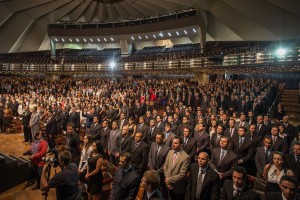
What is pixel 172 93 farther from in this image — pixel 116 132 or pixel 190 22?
pixel 190 22

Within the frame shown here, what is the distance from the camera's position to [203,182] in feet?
10.4

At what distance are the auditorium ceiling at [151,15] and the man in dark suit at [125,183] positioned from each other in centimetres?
1531

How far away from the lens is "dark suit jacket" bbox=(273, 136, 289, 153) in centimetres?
462

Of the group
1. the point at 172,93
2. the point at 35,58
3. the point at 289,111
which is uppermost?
the point at 35,58

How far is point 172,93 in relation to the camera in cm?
1396

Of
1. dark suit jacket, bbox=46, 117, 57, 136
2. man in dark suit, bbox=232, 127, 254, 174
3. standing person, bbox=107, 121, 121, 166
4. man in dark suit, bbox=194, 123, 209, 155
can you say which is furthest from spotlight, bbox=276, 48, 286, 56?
dark suit jacket, bbox=46, 117, 57, 136

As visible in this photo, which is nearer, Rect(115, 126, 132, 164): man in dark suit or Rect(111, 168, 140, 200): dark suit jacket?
Rect(111, 168, 140, 200): dark suit jacket

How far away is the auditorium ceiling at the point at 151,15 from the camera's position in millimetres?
17688

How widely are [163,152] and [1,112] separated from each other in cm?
905

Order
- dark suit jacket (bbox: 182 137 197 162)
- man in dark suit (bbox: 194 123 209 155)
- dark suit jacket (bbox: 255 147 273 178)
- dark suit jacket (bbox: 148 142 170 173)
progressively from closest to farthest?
dark suit jacket (bbox: 255 147 273 178)
dark suit jacket (bbox: 148 142 170 173)
dark suit jacket (bbox: 182 137 197 162)
man in dark suit (bbox: 194 123 209 155)

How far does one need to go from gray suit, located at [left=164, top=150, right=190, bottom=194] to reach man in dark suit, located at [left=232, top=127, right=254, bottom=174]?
1.38m

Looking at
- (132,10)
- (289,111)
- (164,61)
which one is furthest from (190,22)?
(289,111)

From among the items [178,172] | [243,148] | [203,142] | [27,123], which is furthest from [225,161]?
[27,123]

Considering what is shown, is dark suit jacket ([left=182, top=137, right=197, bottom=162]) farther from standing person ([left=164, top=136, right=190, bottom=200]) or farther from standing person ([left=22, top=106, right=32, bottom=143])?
standing person ([left=22, top=106, right=32, bottom=143])
